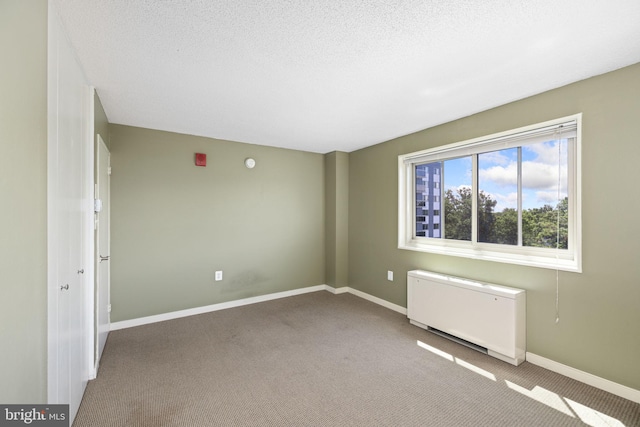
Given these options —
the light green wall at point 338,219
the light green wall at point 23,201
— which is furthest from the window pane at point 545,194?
the light green wall at point 23,201

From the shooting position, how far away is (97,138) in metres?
2.48

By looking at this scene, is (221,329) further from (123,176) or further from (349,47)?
(349,47)

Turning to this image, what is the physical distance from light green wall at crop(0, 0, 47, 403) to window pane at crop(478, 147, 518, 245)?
3.52m

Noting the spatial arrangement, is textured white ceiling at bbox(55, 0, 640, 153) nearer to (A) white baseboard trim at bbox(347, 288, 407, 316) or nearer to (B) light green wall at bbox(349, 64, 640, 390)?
(B) light green wall at bbox(349, 64, 640, 390)

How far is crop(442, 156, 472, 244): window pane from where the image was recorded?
3240mm

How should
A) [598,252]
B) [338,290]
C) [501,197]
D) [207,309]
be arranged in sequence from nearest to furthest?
[598,252] → [501,197] → [207,309] → [338,290]

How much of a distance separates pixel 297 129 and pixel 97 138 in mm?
2027

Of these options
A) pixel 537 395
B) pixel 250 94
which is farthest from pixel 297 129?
pixel 537 395

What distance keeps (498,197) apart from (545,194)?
0.41 m

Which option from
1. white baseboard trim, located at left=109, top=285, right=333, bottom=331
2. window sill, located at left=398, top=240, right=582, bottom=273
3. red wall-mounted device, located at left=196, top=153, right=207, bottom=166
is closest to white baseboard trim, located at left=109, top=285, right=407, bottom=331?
white baseboard trim, located at left=109, top=285, right=333, bottom=331

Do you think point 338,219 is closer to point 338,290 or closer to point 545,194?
point 338,290

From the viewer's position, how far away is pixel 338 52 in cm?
187

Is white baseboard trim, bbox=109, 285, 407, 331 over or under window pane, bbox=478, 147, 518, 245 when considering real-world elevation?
under

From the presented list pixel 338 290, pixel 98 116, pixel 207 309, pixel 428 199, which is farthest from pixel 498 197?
pixel 98 116
